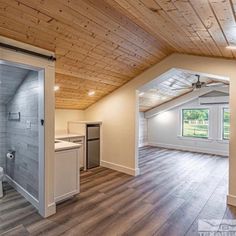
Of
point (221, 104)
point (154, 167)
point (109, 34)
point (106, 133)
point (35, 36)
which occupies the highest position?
point (109, 34)

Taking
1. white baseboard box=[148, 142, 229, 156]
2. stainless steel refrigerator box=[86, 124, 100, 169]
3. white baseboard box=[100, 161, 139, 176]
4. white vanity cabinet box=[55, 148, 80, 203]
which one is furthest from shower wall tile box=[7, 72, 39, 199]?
white baseboard box=[148, 142, 229, 156]

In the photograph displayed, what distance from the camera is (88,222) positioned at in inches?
90.7

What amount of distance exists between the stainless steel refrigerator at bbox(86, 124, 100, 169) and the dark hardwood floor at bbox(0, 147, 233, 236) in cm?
44

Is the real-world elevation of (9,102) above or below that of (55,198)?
above

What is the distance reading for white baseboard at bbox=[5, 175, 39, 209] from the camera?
2.62 metres

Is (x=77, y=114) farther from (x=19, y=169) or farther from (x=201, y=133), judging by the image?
(x=201, y=133)

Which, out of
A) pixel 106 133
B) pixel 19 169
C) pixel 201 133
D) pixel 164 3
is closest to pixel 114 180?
pixel 106 133

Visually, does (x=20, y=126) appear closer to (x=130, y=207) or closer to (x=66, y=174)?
(x=66, y=174)

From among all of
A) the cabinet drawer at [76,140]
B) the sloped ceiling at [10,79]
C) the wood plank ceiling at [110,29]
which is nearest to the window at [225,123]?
the wood plank ceiling at [110,29]

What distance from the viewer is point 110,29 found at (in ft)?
7.78

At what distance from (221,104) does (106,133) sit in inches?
174

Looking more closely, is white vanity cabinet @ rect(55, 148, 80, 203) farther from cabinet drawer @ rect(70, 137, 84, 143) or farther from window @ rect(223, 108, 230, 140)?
window @ rect(223, 108, 230, 140)

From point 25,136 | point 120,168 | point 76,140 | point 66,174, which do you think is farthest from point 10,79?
point 120,168

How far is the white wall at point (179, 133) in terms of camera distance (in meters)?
6.39
